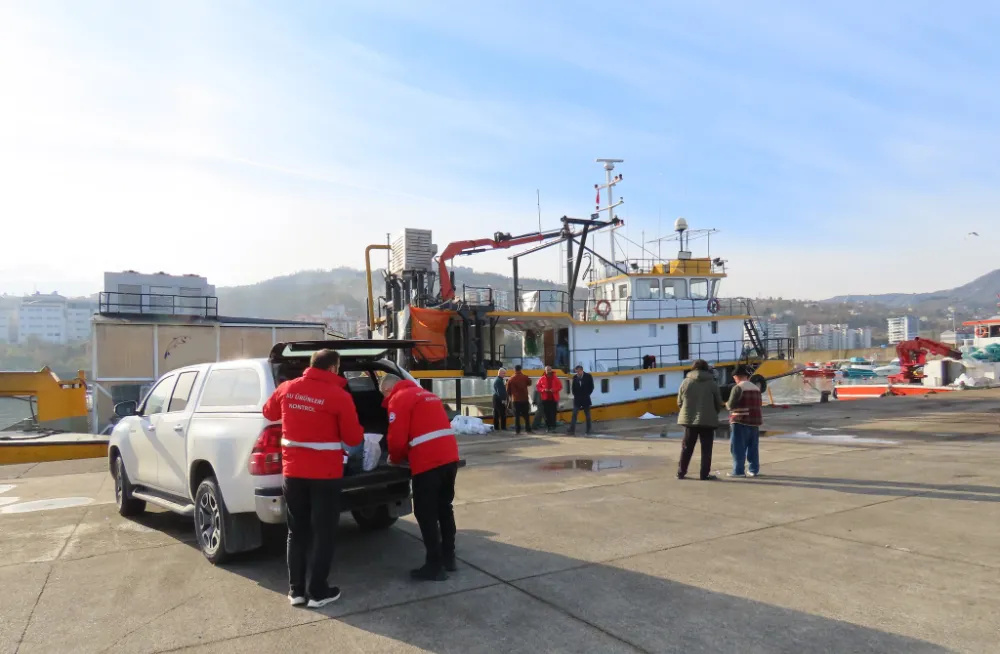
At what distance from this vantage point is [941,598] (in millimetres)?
3957

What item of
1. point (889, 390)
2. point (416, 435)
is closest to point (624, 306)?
point (889, 390)

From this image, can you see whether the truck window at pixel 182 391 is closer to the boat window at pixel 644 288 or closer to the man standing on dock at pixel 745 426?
the man standing on dock at pixel 745 426

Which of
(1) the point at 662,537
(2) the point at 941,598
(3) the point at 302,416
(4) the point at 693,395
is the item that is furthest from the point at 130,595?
(4) the point at 693,395

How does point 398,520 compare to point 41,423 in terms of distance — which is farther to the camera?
point 41,423

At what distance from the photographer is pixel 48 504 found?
25.7 feet

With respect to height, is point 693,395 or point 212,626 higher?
point 693,395

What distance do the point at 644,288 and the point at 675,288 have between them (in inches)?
60.2

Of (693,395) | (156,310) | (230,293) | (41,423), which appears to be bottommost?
(41,423)

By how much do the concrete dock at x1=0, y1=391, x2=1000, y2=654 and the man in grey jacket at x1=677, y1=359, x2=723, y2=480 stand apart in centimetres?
29

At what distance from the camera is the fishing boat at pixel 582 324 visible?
61.1ft

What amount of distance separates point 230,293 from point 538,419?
179244 mm

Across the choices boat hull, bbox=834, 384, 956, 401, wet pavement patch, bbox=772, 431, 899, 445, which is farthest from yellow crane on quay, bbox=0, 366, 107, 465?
boat hull, bbox=834, 384, 956, 401

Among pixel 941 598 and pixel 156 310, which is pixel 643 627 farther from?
pixel 156 310

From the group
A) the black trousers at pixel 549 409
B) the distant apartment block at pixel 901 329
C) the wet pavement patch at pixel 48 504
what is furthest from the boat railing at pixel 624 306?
the distant apartment block at pixel 901 329
